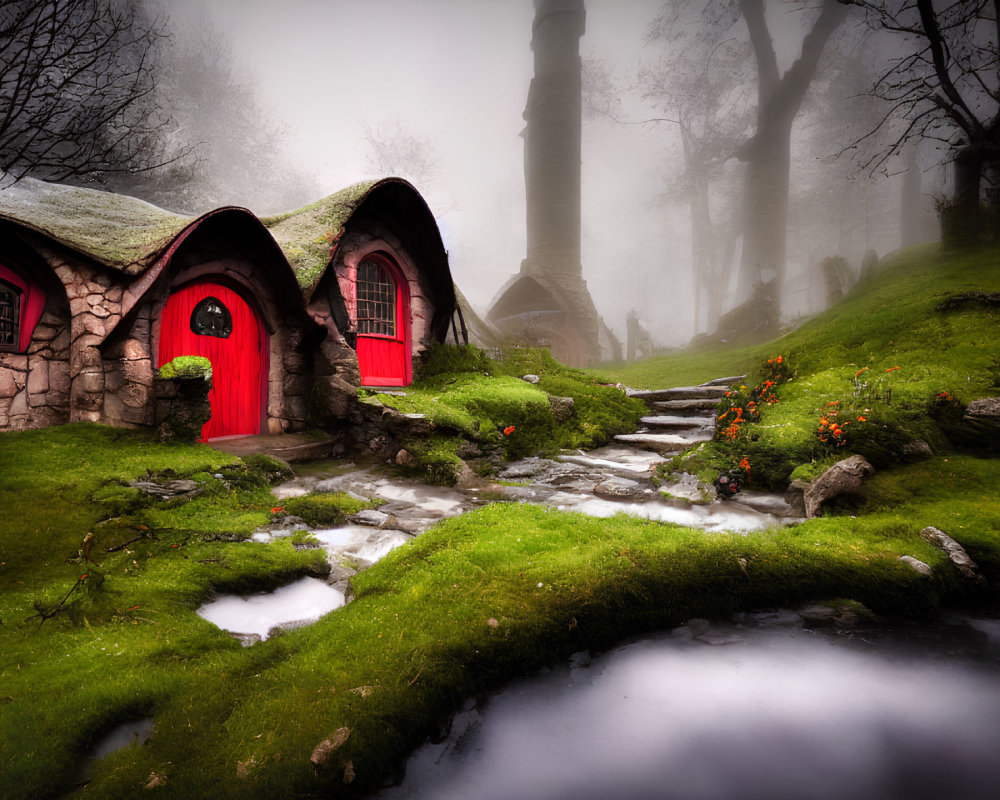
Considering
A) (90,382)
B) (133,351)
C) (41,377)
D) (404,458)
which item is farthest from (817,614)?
(41,377)

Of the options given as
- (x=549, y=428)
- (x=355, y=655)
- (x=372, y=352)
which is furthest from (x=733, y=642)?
(x=372, y=352)

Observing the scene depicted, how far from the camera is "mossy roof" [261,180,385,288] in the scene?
30.9ft

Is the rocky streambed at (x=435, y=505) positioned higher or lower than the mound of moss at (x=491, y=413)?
lower

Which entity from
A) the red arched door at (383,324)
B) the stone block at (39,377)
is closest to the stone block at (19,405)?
the stone block at (39,377)

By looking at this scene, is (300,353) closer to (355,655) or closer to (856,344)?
(355,655)

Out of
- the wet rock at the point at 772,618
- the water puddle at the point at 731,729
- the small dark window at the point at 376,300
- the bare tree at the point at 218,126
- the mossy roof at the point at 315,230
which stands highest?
the bare tree at the point at 218,126

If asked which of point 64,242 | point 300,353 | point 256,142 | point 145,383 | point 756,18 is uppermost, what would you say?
point 756,18

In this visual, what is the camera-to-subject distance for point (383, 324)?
11477mm

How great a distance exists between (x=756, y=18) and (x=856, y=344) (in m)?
28.6

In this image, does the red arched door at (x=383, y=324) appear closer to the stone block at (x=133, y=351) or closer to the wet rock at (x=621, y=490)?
the stone block at (x=133, y=351)

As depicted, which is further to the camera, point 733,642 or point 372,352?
point 372,352

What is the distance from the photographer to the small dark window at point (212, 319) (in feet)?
28.3

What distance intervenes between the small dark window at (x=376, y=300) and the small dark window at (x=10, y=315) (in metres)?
5.74

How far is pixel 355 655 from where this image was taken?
7.92 feet
